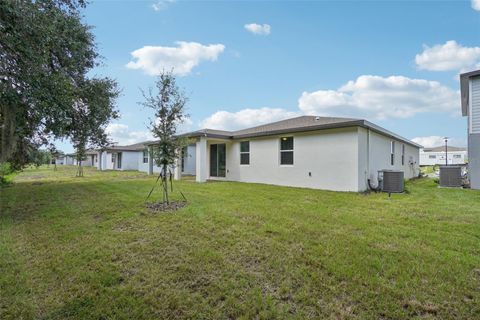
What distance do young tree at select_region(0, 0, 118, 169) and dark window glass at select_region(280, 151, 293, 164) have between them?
8.66 metres

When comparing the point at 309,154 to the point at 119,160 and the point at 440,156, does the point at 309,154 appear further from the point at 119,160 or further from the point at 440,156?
the point at 440,156

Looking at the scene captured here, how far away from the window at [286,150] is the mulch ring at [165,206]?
6.30 m

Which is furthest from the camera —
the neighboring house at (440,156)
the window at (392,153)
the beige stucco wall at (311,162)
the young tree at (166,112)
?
the neighboring house at (440,156)

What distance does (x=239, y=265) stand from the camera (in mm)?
3375

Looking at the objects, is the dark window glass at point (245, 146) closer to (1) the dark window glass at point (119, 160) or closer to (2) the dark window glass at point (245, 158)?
(2) the dark window glass at point (245, 158)

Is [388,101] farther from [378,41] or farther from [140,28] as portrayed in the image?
[140,28]

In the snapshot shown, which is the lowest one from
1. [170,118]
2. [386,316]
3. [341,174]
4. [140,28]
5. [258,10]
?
[386,316]

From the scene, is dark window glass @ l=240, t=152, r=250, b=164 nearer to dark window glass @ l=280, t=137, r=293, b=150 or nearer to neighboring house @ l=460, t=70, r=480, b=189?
dark window glass @ l=280, t=137, r=293, b=150

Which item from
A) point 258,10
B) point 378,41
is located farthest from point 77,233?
point 378,41

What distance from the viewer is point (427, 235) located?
14.6 feet

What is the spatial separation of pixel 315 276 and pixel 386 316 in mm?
826

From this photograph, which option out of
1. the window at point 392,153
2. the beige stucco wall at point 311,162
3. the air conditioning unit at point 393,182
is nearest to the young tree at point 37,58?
the beige stucco wall at point 311,162

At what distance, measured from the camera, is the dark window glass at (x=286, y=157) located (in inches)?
473

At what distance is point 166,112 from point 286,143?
22.5ft
